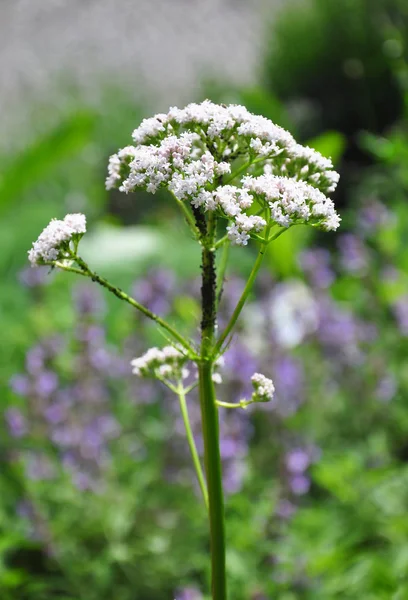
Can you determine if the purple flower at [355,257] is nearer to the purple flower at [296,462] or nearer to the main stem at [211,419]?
the purple flower at [296,462]

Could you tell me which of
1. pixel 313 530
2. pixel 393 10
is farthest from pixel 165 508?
pixel 393 10

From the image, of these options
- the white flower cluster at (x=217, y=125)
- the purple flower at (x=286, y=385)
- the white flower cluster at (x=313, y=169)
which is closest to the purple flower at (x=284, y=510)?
the purple flower at (x=286, y=385)

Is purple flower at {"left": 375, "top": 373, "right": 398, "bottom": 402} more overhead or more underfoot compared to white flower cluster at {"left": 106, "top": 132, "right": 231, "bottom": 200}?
more overhead

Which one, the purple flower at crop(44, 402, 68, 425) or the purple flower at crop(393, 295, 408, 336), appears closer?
the purple flower at crop(44, 402, 68, 425)

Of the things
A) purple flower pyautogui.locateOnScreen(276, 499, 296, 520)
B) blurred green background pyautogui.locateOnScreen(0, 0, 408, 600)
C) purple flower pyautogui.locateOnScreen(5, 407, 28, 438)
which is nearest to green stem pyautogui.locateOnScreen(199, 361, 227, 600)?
blurred green background pyautogui.locateOnScreen(0, 0, 408, 600)

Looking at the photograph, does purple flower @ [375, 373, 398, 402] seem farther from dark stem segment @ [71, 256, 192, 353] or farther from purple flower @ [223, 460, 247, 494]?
dark stem segment @ [71, 256, 192, 353]

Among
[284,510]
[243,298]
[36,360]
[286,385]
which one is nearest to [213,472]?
[243,298]

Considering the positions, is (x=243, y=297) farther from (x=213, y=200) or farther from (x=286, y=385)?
(x=286, y=385)
